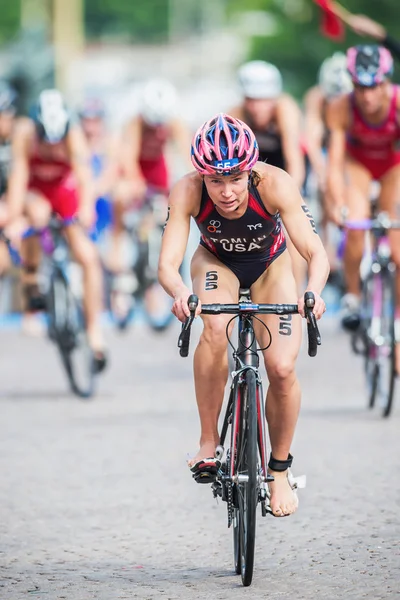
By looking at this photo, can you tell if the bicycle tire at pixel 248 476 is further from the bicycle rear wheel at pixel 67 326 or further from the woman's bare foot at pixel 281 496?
the bicycle rear wheel at pixel 67 326

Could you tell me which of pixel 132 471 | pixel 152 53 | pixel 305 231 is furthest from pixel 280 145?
pixel 152 53

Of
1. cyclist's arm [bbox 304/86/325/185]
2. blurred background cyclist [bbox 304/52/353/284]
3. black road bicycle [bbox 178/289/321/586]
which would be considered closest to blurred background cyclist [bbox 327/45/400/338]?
cyclist's arm [bbox 304/86/325/185]

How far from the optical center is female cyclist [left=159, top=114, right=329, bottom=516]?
21.9 feet

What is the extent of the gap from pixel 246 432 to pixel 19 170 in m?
6.48

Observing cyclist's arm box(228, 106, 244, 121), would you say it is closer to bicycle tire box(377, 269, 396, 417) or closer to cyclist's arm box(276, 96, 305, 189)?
cyclist's arm box(276, 96, 305, 189)

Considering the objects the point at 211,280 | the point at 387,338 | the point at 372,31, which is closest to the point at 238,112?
the point at 372,31

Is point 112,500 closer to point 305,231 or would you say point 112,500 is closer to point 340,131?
point 305,231

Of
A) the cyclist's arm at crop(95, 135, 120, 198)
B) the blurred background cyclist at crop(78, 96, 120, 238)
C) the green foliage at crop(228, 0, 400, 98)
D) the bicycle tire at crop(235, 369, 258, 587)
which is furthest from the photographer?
the green foliage at crop(228, 0, 400, 98)

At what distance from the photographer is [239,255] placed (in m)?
7.12

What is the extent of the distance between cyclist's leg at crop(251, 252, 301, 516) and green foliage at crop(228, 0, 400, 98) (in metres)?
45.9

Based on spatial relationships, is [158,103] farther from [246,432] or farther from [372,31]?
[246,432]

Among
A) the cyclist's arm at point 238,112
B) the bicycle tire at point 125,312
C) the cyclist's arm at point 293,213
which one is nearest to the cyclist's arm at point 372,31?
the cyclist's arm at point 238,112

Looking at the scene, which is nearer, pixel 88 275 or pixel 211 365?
pixel 211 365

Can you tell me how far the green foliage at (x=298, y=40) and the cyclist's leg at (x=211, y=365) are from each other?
45765 mm
